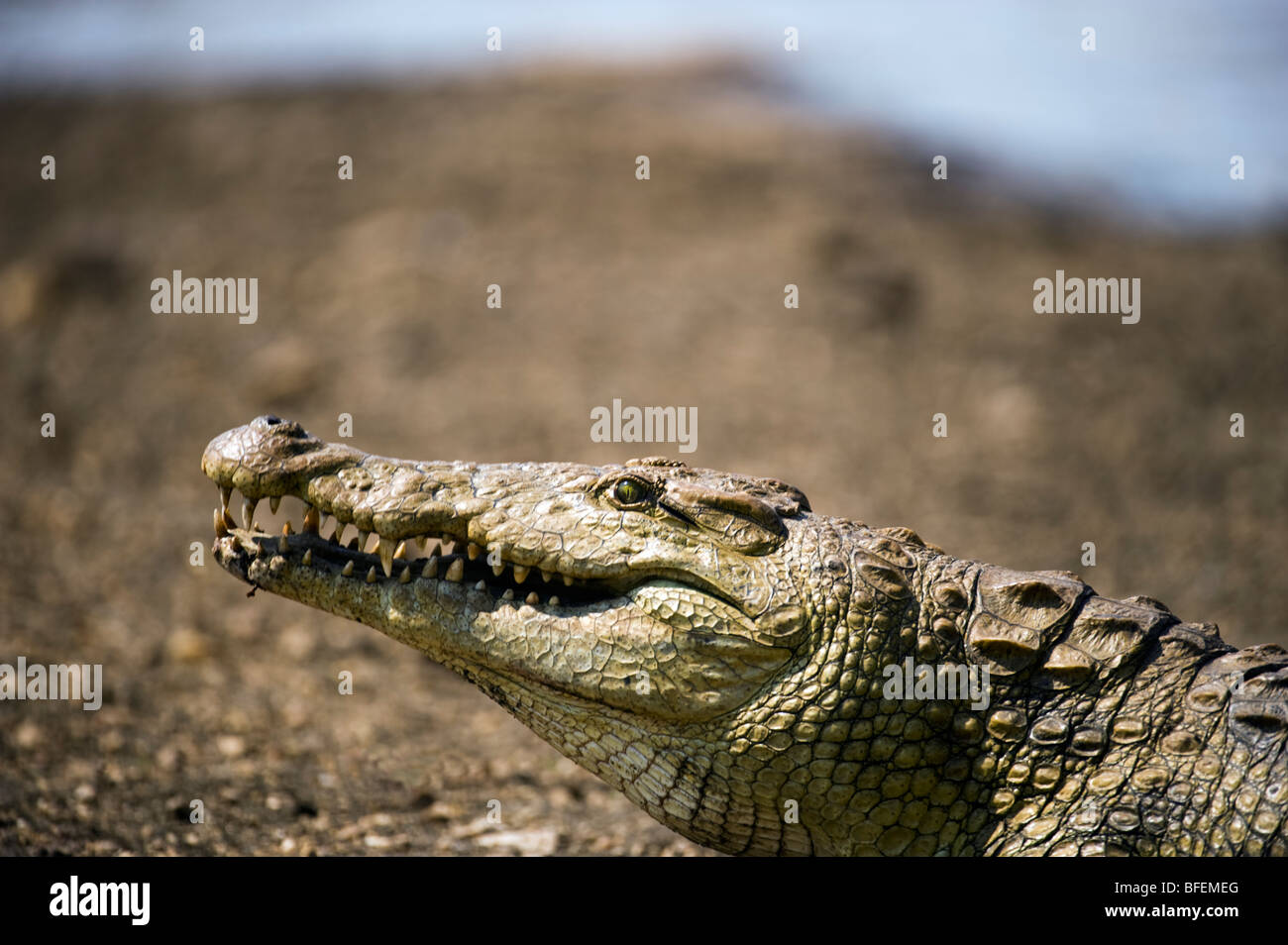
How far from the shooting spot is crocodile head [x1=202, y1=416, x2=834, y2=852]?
11.1 feet

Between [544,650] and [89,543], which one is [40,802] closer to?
A: [544,650]

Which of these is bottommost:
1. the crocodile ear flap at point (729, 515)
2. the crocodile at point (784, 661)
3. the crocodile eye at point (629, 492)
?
the crocodile at point (784, 661)

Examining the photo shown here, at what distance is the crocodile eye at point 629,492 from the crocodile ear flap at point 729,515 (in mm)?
70

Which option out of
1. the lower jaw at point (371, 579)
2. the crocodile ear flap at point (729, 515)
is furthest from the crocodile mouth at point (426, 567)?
the crocodile ear flap at point (729, 515)

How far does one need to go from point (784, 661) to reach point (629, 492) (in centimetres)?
75

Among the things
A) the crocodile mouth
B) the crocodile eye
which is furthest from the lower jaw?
the crocodile eye

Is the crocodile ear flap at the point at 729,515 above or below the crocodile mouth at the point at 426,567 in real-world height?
above

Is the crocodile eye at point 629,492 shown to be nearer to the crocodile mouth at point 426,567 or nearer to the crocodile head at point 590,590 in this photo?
the crocodile head at point 590,590

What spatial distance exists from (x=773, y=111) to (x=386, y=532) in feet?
56.9

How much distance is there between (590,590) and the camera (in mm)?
3535

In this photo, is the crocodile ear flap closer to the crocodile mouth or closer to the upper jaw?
the upper jaw

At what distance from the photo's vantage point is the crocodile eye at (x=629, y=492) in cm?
357
